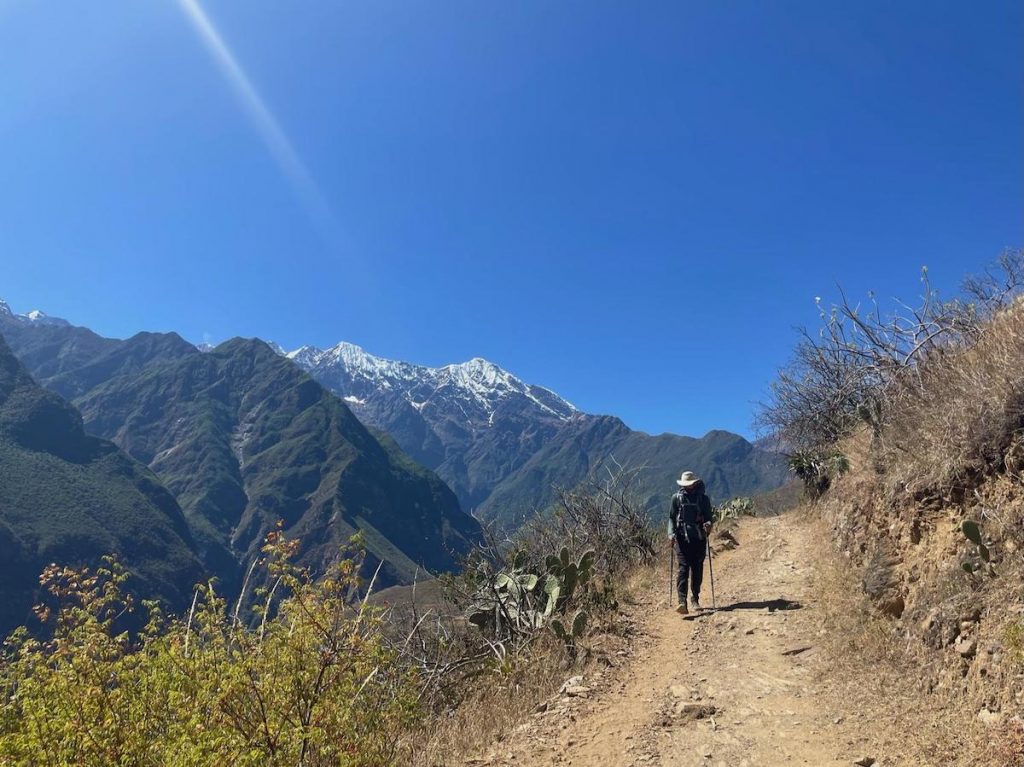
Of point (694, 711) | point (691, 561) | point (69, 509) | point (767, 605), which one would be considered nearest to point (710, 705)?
point (694, 711)

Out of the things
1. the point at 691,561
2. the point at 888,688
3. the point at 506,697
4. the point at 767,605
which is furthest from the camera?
the point at 691,561

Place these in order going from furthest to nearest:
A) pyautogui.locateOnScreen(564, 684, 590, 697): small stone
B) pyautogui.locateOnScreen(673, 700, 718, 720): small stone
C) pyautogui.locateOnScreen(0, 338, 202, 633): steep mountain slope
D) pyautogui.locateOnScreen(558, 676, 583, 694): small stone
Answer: pyautogui.locateOnScreen(0, 338, 202, 633): steep mountain slope
pyautogui.locateOnScreen(558, 676, 583, 694): small stone
pyautogui.locateOnScreen(564, 684, 590, 697): small stone
pyautogui.locateOnScreen(673, 700, 718, 720): small stone

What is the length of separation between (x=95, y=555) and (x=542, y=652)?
157090 millimetres

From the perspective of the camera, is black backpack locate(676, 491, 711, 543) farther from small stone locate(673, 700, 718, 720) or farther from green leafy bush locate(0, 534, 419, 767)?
green leafy bush locate(0, 534, 419, 767)

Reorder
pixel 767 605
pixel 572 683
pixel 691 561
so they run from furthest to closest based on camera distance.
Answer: pixel 691 561
pixel 767 605
pixel 572 683

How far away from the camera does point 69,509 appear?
468 ft

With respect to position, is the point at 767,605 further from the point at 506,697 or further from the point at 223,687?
the point at 223,687

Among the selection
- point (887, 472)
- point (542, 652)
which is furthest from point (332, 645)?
point (887, 472)

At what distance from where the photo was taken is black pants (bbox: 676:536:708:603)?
29.3 feet

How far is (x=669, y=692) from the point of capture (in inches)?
235

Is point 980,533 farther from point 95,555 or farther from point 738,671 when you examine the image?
point 95,555

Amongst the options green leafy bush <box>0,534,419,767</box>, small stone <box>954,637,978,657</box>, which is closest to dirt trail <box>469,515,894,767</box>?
small stone <box>954,637,978,657</box>

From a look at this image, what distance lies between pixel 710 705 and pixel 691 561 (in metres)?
3.71

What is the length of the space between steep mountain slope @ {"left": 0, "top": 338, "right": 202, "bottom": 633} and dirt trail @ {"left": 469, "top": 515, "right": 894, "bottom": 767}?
395 ft
